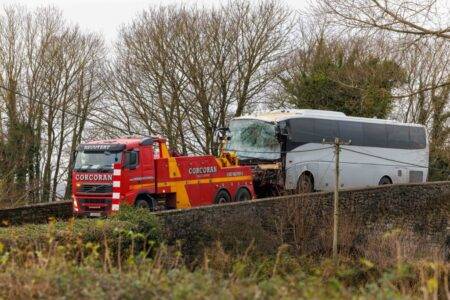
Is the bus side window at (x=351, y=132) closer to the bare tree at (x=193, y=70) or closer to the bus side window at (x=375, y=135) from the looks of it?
the bus side window at (x=375, y=135)

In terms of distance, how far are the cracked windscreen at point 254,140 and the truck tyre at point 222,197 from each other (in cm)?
312

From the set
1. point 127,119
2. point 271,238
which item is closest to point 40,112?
point 127,119

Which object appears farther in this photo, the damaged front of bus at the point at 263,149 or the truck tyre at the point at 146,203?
the damaged front of bus at the point at 263,149

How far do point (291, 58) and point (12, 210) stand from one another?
810 inches

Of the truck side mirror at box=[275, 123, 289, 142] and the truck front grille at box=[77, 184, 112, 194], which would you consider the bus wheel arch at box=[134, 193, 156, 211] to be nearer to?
the truck front grille at box=[77, 184, 112, 194]

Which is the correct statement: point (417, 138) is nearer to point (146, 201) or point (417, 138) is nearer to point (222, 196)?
point (222, 196)

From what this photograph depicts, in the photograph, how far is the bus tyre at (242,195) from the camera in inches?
1013

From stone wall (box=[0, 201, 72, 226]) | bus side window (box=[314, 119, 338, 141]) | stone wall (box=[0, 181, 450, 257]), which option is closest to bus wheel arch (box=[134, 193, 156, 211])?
stone wall (box=[0, 181, 450, 257])

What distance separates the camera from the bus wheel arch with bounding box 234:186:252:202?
25.7 metres

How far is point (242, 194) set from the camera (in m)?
26.0

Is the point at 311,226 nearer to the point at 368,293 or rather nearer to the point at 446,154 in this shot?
the point at 446,154

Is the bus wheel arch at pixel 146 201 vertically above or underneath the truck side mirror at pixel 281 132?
underneath

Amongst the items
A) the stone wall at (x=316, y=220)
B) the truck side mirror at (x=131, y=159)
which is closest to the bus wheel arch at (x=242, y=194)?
the stone wall at (x=316, y=220)

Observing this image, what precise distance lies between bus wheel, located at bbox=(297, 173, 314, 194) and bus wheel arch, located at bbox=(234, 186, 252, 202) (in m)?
2.65
